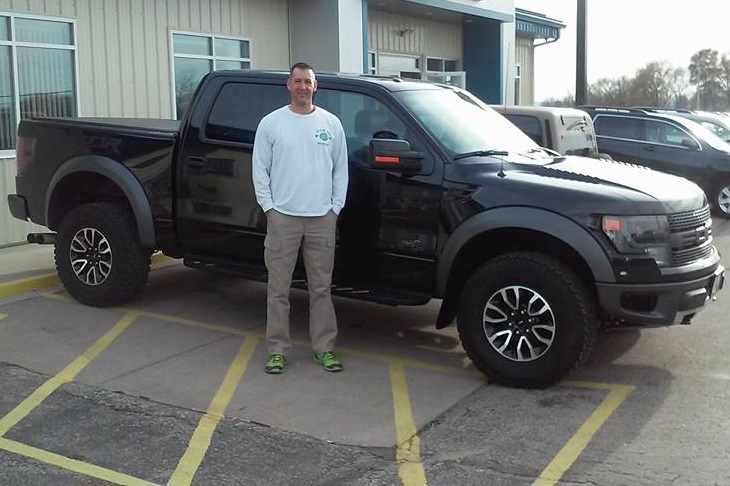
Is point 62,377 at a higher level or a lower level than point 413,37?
lower

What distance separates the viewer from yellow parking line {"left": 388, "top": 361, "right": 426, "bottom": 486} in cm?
409

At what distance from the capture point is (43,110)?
404 inches

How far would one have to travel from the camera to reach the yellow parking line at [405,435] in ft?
13.4

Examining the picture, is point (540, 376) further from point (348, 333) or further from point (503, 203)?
point (348, 333)

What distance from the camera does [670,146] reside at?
14.0 meters

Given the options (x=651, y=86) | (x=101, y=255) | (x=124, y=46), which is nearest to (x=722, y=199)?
(x=124, y=46)

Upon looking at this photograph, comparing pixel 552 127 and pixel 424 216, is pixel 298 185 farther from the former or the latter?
pixel 552 127

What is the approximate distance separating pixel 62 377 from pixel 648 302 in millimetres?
3790

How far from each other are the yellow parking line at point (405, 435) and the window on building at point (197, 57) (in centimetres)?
758

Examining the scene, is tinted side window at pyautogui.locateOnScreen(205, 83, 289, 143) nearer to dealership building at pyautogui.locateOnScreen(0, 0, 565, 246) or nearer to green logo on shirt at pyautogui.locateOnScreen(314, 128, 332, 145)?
green logo on shirt at pyautogui.locateOnScreen(314, 128, 332, 145)

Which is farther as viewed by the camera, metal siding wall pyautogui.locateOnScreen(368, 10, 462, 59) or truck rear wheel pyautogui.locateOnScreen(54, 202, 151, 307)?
metal siding wall pyautogui.locateOnScreen(368, 10, 462, 59)

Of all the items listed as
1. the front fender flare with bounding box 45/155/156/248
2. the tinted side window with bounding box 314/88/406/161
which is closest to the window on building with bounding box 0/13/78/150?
the front fender flare with bounding box 45/155/156/248

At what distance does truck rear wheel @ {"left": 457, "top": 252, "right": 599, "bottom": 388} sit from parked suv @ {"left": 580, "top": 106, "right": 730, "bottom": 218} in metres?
9.71

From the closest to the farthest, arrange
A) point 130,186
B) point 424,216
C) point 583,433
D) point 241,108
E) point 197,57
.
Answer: point 583,433
point 424,216
point 241,108
point 130,186
point 197,57
